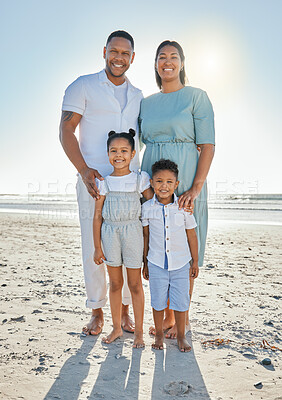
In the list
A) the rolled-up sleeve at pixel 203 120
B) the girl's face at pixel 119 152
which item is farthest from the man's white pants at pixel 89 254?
the rolled-up sleeve at pixel 203 120

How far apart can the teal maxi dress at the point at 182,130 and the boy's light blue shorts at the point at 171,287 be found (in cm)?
37

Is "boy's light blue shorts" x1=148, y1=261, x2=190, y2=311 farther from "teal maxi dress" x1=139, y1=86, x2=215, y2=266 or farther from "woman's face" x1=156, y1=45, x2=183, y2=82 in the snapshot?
"woman's face" x1=156, y1=45, x2=183, y2=82

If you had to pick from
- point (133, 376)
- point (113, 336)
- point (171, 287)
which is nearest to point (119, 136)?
point (171, 287)

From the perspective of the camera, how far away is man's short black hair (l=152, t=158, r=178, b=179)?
9.04 ft

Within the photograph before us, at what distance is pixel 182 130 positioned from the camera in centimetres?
292

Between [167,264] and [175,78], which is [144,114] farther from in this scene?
[167,264]

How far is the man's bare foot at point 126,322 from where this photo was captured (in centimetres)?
315

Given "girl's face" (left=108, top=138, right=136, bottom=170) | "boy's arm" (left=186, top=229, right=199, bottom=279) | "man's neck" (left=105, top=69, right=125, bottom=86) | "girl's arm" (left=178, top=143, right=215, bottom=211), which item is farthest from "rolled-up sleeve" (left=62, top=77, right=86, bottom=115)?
"boy's arm" (left=186, top=229, right=199, bottom=279)

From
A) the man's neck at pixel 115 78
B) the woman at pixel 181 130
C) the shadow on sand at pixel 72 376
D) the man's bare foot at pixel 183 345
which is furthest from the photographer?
the man's neck at pixel 115 78

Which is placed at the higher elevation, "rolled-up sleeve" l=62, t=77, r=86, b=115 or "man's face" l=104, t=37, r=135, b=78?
"man's face" l=104, t=37, r=135, b=78

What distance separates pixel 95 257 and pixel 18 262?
3053mm

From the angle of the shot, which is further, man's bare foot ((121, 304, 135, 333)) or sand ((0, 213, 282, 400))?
man's bare foot ((121, 304, 135, 333))

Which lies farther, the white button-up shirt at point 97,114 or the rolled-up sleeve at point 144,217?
the white button-up shirt at point 97,114

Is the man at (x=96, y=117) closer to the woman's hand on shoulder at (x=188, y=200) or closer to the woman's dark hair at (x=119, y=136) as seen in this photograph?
the woman's dark hair at (x=119, y=136)
